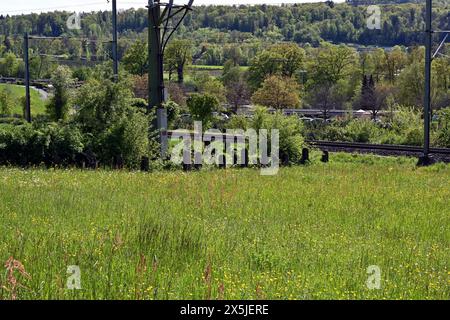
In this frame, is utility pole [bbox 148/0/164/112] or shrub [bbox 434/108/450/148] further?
shrub [bbox 434/108/450/148]

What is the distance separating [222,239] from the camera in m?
8.53

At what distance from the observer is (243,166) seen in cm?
2436

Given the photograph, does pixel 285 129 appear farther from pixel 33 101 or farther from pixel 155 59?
pixel 33 101

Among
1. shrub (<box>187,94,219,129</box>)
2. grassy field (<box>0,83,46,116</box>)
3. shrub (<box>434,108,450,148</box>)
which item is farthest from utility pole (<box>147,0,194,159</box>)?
grassy field (<box>0,83,46,116</box>)

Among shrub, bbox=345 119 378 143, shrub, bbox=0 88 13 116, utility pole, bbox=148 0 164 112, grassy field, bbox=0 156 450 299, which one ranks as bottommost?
shrub, bbox=345 119 378 143

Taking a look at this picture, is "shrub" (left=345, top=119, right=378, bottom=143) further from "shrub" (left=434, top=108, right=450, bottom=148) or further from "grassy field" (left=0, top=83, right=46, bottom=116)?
"grassy field" (left=0, top=83, right=46, bottom=116)

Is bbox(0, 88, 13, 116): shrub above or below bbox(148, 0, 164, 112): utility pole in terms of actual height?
below

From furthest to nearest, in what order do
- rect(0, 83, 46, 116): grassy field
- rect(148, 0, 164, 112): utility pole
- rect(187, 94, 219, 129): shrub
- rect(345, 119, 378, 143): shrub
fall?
rect(0, 83, 46, 116): grassy field → rect(345, 119, 378, 143): shrub → rect(187, 94, 219, 129): shrub → rect(148, 0, 164, 112): utility pole

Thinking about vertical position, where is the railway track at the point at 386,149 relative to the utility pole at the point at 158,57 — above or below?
below

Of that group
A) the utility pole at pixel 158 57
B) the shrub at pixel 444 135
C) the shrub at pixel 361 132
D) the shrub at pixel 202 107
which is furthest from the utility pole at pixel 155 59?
the shrub at pixel 361 132

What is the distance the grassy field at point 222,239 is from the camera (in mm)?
6246

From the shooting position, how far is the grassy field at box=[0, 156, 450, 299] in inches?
246

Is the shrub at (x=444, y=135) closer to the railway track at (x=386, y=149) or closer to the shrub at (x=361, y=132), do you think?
the railway track at (x=386, y=149)
